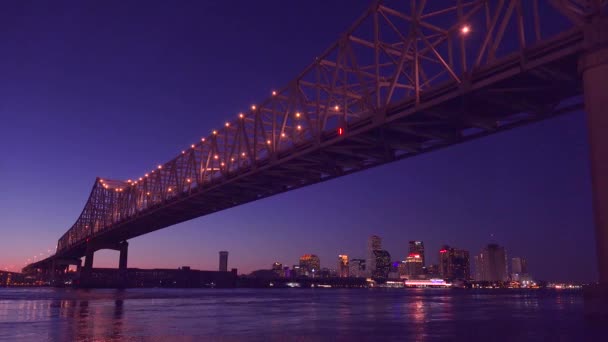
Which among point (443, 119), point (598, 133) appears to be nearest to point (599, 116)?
point (598, 133)

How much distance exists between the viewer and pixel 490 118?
110 ft

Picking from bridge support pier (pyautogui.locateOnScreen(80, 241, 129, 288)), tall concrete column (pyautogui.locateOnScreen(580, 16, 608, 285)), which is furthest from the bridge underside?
bridge support pier (pyautogui.locateOnScreen(80, 241, 129, 288))

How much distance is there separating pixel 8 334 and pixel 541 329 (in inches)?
913

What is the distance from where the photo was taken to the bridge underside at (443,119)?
2616cm

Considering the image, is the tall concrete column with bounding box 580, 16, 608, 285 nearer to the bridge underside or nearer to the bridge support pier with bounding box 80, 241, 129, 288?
the bridge underside

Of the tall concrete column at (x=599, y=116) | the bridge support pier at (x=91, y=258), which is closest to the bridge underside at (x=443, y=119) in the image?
the tall concrete column at (x=599, y=116)

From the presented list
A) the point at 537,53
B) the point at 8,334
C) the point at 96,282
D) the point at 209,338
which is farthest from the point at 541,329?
the point at 96,282

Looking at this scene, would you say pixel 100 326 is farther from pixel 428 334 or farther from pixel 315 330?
pixel 428 334

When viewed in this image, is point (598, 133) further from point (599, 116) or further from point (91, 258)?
point (91, 258)

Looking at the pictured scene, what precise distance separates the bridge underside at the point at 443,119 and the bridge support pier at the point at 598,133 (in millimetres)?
1177

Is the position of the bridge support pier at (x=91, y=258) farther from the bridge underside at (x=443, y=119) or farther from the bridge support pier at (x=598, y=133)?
the bridge support pier at (x=598, y=133)

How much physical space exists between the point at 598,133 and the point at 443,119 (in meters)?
13.7

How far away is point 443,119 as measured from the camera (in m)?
33.7

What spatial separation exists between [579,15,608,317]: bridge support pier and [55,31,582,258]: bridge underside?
118cm
